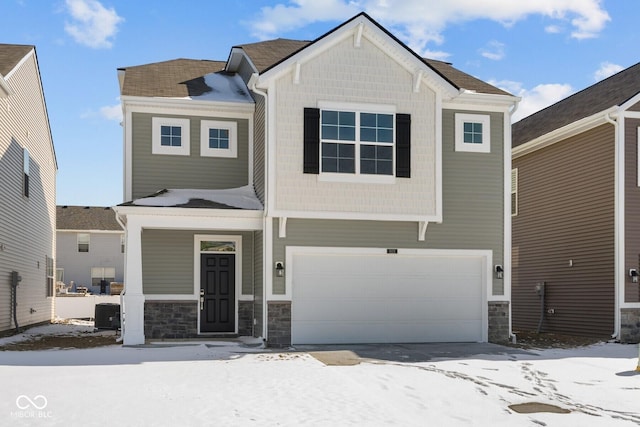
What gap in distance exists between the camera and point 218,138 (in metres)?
17.5

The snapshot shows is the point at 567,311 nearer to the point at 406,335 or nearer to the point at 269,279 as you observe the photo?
the point at 406,335

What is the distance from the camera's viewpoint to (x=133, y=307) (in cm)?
1508

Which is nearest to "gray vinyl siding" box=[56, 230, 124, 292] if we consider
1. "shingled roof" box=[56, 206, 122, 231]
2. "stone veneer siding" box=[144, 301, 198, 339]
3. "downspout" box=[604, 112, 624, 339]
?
"shingled roof" box=[56, 206, 122, 231]

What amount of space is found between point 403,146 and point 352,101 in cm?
150

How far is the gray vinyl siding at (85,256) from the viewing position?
42750 mm

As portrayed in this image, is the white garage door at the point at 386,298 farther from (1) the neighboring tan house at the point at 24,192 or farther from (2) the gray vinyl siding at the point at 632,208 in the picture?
(1) the neighboring tan house at the point at 24,192

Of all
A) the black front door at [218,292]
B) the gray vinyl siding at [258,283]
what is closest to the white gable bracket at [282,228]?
the gray vinyl siding at [258,283]

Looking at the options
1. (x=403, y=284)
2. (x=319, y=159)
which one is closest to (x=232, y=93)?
Answer: (x=319, y=159)

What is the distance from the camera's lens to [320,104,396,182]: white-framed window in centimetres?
1573

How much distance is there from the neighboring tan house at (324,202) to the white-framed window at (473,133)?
31 mm

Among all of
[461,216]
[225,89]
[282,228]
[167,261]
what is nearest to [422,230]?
[461,216]

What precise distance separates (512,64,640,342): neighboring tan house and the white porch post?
10.8 metres

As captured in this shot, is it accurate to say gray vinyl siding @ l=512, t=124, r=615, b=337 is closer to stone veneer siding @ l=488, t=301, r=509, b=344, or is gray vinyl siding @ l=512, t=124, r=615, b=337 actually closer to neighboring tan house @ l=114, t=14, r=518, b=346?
neighboring tan house @ l=114, t=14, r=518, b=346

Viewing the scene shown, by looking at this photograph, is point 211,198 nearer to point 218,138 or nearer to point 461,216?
point 218,138
